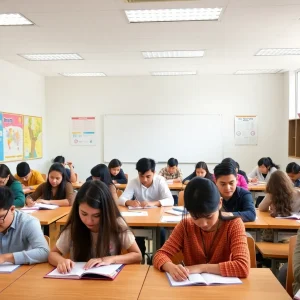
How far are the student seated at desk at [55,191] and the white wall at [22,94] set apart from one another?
2.91 metres

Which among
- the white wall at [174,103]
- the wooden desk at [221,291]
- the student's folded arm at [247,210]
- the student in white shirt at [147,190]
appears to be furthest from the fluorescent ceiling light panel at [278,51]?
the wooden desk at [221,291]

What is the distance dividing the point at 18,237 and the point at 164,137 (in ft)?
21.1

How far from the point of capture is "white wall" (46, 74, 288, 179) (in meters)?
8.37

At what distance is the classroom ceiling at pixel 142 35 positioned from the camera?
4.06m

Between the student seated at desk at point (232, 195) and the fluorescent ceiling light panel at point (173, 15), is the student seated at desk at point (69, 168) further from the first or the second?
the student seated at desk at point (232, 195)

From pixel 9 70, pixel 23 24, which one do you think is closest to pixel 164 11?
pixel 23 24

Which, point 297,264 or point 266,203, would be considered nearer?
point 297,264

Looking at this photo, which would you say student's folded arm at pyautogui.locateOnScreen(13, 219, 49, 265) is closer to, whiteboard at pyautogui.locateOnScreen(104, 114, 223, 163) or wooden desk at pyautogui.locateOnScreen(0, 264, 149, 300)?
wooden desk at pyautogui.locateOnScreen(0, 264, 149, 300)

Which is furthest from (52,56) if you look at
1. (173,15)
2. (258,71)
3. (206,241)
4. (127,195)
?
(206,241)

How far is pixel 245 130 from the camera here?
27.6ft

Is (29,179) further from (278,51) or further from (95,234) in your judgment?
(278,51)

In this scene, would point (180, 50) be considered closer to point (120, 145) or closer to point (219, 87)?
point (219, 87)

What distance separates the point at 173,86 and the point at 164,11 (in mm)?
4268

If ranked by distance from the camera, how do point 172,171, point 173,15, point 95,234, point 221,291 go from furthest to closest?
point 172,171, point 173,15, point 95,234, point 221,291
